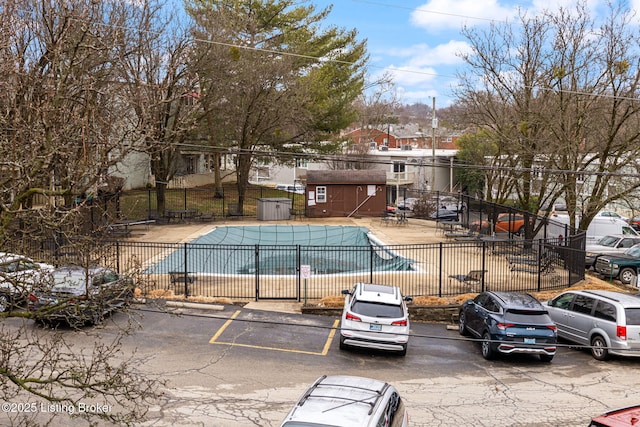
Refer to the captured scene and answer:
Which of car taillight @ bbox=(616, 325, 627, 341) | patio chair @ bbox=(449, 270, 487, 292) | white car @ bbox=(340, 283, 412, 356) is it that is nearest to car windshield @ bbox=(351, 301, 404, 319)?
white car @ bbox=(340, 283, 412, 356)

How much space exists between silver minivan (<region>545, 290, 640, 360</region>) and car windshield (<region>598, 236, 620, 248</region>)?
15.8 m

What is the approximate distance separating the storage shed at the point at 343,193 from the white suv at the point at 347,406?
105ft

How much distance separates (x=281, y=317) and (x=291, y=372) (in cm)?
443

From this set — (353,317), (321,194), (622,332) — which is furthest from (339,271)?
(321,194)

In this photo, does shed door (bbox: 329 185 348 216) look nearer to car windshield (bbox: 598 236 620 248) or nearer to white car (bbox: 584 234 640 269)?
white car (bbox: 584 234 640 269)

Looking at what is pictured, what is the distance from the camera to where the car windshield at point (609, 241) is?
3198cm

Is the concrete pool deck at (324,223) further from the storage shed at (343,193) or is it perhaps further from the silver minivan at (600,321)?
the silver minivan at (600,321)

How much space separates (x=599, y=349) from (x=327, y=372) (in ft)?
23.9

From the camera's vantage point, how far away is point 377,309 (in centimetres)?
1534

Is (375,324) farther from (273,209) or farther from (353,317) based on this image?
(273,209)

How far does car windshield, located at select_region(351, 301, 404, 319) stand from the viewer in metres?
15.2

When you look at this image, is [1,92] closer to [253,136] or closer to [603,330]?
[603,330]

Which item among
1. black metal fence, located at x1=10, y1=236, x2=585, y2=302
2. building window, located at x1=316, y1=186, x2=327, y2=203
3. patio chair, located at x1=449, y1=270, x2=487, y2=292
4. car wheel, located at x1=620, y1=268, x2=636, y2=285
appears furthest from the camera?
building window, located at x1=316, y1=186, x2=327, y2=203

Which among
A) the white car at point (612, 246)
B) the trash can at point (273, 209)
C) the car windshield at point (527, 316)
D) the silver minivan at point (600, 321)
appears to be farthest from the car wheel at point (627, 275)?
the trash can at point (273, 209)
